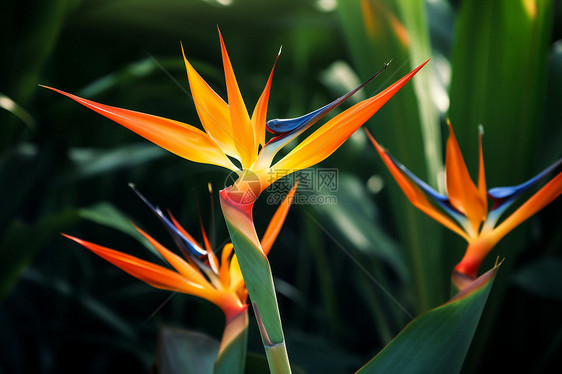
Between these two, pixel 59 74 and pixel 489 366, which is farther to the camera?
pixel 59 74

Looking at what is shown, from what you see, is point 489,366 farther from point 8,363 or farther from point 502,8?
point 8,363

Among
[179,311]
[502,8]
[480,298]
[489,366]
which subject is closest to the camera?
[480,298]

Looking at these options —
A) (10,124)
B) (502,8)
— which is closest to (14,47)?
(10,124)

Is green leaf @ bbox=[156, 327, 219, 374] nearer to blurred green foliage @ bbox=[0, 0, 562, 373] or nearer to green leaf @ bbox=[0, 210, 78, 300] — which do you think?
blurred green foliage @ bbox=[0, 0, 562, 373]

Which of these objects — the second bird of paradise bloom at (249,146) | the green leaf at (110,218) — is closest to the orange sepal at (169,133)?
the second bird of paradise bloom at (249,146)

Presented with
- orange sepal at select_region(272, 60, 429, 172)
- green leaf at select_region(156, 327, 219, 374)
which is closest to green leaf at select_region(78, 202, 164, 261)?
green leaf at select_region(156, 327, 219, 374)

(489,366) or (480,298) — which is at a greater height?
(480,298)

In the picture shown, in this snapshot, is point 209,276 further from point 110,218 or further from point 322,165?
point 322,165
